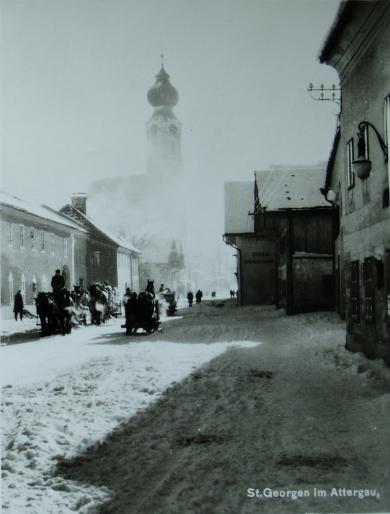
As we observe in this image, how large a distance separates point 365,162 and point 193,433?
5748mm

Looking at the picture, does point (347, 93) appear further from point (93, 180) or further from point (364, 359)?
point (93, 180)

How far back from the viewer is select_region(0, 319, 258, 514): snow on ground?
200 inches

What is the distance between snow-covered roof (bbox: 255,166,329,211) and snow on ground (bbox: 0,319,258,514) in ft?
48.8

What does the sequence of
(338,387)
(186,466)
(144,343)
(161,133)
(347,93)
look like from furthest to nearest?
(161,133) < (144,343) < (347,93) < (338,387) < (186,466)

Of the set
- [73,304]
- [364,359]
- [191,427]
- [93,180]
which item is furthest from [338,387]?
[93,180]

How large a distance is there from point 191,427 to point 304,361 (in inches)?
219

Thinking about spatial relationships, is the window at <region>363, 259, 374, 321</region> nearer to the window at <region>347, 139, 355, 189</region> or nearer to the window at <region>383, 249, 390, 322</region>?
the window at <region>383, 249, 390, 322</region>

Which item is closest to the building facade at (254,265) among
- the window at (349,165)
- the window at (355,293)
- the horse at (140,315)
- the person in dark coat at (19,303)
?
the person in dark coat at (19,303)

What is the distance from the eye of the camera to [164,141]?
95.4 meters

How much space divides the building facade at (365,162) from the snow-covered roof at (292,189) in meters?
14.9

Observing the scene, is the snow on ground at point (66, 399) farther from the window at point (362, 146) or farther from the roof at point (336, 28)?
the roof at point (336, 28)

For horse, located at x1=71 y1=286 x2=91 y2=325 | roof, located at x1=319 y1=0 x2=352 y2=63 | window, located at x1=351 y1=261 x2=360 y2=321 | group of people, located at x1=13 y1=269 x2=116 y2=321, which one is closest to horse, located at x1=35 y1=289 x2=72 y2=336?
group of people, located at x1=13 y1=269 x2=116 y2=321

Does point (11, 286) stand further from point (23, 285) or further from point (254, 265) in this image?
point (254, 265)

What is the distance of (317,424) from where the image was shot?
7.07 metres
